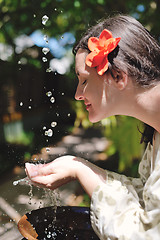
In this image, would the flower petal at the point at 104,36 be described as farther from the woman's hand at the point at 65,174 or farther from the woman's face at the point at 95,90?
the woman's hand at the point at 65,174

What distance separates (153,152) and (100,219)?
29 centimetres

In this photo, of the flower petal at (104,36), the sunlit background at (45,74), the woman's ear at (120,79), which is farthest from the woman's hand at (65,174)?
the sunlit background at (45,74)

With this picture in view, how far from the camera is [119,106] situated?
2.96 ft

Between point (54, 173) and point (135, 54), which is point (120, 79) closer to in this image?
point (135, 54)

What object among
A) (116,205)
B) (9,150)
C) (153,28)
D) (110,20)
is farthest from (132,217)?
(9,150)

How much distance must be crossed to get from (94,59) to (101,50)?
3cm

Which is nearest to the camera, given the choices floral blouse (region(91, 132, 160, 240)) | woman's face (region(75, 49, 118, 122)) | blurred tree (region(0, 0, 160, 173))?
floral blouse (region(91, 132, 160, 240))

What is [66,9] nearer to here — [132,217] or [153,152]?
[153,152]

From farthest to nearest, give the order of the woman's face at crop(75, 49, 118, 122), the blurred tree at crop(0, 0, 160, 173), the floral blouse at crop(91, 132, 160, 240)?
the blurred tree at crop(0, 0, 160, 173)
the woman's face at crop(75, 49, 118, 122)
the floral blouse at crop(91, 132, 160, 240)

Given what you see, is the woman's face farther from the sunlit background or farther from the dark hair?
the sunlit background

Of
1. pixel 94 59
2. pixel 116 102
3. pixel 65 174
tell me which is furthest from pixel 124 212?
pixel 94 59

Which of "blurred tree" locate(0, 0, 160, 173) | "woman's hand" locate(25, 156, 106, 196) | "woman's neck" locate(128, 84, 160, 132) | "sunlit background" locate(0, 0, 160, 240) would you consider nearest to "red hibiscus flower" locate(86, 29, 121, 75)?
"woman's neck" locate(128, 84, 160, 132)

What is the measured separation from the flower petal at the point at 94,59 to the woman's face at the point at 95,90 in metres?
0.03

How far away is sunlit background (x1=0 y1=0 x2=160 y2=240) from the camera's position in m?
2.18
